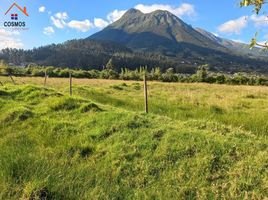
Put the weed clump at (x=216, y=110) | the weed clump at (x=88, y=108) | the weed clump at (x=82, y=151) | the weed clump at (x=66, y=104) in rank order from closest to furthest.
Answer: the weed clump at (x=82, y=151), the weed clump at (x=88, y=108), the weed clump at (x=66, y=104), the weed clump at (x=216, y=110)

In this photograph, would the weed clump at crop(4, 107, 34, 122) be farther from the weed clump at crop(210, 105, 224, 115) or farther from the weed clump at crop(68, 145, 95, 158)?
the weed clump at crop(210, 105, 224, 115)

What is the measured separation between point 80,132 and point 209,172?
419 cm

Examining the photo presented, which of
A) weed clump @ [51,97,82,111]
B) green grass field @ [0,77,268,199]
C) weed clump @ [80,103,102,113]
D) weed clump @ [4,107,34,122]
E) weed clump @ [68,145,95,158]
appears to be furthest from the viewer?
weed clump @ [51,97,82,111]

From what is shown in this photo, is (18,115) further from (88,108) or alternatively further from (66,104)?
(88,108)

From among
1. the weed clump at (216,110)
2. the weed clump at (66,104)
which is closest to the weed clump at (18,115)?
the weed clump at (66,104)

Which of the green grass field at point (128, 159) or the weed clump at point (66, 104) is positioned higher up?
the weed clump at point (66, 104)

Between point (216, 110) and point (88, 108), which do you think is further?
point (216, 110)

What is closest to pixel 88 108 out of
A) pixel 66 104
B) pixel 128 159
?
pixel 66 104

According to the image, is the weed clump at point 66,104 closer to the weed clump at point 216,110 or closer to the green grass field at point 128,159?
the green grass field at point 128,159

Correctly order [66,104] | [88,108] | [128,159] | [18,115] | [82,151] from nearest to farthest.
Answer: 1. [128,159]
2. [82,151]
3. [18,115]
4. [88,108]
5. [66,104]

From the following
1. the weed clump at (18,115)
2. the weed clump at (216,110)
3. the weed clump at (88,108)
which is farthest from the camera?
the weed clump at (216,110)

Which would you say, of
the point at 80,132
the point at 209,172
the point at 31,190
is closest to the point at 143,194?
the point at 209,172

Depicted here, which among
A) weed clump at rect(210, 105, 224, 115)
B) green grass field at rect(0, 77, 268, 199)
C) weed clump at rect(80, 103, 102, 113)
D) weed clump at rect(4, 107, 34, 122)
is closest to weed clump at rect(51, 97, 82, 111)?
weed clump at rect(80, 103, 102, 113)

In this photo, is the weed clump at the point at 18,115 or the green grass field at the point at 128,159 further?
the weed clump at the point at 18,115
